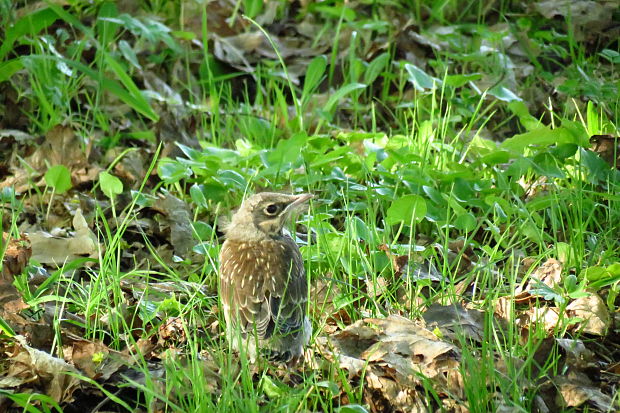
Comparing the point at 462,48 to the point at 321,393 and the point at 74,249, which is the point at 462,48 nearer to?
the point at 74,249

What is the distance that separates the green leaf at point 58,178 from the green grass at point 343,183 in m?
0.19

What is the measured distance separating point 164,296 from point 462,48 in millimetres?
4009

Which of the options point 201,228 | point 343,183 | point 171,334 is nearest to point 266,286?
point 171,334

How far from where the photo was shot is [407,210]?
5.02m

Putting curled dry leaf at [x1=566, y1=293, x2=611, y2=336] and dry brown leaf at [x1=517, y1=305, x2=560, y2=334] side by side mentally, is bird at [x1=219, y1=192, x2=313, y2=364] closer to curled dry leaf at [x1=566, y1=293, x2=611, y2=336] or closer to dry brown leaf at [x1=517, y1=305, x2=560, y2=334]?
dry brown leaf at [x1=517, y1=305, x2=560, y2=334]

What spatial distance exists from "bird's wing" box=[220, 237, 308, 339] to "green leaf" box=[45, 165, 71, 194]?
5.66ft

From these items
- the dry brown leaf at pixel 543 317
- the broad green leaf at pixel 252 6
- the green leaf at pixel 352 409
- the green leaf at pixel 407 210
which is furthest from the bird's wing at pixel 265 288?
the broad green leaf at pixel 252 6

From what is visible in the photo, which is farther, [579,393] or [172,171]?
[172,171]

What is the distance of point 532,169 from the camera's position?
5574 mm

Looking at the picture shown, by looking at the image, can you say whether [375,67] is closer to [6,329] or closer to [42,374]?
[6,329]

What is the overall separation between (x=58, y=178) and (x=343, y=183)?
5.86 ft

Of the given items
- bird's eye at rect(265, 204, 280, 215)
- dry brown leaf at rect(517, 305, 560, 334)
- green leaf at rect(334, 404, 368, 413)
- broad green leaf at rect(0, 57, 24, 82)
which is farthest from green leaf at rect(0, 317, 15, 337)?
broad green leaf at rect(0, 57, 24, 82)

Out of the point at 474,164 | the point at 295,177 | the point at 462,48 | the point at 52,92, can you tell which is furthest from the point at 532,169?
the point at 52,92

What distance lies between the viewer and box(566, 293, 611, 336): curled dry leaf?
177 inches
